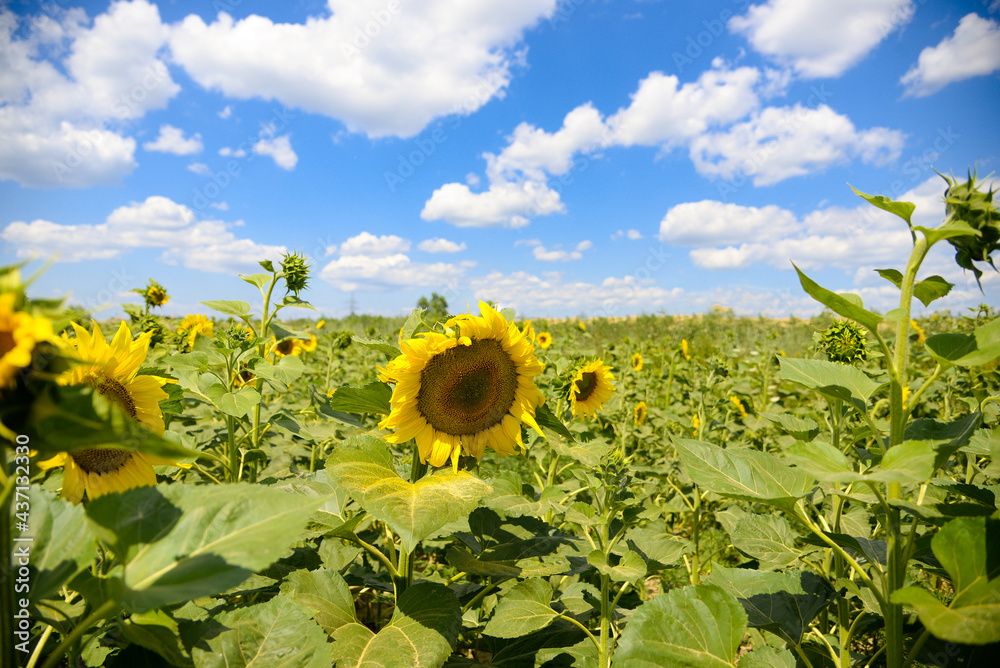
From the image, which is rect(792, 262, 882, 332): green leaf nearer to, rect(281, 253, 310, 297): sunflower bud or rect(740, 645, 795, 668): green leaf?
rect(740, 645, 795, 668): green leaf

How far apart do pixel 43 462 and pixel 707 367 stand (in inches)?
184

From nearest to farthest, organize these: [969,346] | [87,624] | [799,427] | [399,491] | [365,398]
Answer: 1. [87,624]
2. [969,346]
3. [399,491]
4. [365,398]
5. [799,427]

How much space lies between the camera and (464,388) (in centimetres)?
168

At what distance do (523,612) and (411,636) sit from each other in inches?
19.3

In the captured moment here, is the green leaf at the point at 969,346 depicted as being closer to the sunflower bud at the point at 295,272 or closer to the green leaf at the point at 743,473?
the green leaf at the point at 743,473

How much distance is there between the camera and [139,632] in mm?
807

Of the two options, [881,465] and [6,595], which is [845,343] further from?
[6,595]

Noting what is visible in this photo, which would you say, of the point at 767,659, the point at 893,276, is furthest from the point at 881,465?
the point at 767,659

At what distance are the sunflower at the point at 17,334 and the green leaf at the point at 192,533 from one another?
293mm

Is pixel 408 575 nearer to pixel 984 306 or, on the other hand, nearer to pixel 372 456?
pixel 372 456

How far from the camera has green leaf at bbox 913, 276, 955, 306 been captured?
1.05 meters

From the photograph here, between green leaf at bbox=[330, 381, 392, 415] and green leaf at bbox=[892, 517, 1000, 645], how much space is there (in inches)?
52.6

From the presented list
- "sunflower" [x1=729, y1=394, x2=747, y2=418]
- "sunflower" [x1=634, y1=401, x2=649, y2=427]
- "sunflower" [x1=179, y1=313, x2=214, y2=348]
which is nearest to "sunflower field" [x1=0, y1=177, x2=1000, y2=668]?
"sunflower" [x1=179, y1=313, x2=214, y2=348]

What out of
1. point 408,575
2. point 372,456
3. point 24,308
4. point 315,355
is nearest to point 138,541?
point 24,308
